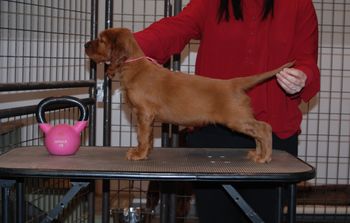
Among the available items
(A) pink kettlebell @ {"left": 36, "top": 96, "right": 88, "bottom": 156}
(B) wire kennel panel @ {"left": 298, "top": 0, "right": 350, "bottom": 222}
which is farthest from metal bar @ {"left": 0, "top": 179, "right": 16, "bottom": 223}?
(B) wire kennel panel @ {"left": 298, "top": 0, "right": 350, "bottom": 222}

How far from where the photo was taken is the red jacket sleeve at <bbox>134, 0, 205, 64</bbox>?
6.43 feet

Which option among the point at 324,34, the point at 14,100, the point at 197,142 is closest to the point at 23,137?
the point at 14,100

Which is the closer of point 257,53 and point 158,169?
point 158,169

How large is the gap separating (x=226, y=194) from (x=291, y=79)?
1.59 ft

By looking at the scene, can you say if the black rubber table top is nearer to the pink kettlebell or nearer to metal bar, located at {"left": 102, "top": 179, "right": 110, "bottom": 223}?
the pink kettlebell

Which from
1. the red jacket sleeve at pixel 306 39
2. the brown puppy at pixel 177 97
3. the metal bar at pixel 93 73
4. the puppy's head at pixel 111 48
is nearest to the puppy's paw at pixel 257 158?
the brown puppy at pixel 177 97

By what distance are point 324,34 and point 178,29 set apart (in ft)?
6.31

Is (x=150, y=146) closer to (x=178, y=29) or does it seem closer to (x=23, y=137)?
(x=178, y=29)

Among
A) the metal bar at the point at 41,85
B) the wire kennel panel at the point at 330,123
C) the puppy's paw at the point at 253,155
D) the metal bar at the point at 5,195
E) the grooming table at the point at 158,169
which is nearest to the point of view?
the grooming table at the point at 158,169

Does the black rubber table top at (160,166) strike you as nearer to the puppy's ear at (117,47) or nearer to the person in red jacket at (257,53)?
the person in red jacket at (257,53)

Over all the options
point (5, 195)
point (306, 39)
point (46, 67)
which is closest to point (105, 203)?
point (46, 67)

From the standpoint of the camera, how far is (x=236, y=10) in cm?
194

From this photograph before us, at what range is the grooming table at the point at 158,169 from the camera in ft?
4.76

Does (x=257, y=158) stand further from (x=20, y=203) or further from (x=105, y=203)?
(x=105, y=203)
